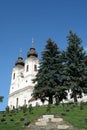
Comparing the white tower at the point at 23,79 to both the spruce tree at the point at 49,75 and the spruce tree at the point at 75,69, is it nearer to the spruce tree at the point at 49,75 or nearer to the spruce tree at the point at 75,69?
the spruce tree at the point at 49,75

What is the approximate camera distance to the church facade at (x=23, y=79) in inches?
3214

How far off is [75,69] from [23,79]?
4349cm

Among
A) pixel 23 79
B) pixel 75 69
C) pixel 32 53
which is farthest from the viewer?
pixel 23 79

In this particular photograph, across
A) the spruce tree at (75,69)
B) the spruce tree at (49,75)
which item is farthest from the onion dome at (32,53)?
the spruce tree at (75,69)

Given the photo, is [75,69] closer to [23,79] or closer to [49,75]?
[49,75]

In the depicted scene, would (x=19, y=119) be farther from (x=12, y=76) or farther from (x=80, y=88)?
(x=12, y=76)

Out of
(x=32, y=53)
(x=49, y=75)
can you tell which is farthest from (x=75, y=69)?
(x=32, y=53)

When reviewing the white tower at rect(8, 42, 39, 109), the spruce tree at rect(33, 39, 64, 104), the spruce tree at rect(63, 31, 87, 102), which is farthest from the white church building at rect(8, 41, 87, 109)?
the spruce tree at rect(63, 31, 87, 102)

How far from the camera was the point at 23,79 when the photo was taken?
283ft

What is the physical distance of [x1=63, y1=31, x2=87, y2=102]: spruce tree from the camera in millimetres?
43281

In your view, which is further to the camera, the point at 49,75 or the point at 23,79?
the point at 23,79

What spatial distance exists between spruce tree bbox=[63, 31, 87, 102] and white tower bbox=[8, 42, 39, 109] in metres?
35.2

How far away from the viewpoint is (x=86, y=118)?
27.4m

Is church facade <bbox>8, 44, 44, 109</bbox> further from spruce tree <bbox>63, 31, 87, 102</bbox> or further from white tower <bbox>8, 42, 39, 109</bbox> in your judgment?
spruce tree <bbox>63, 31, 87, 102</bbox>
